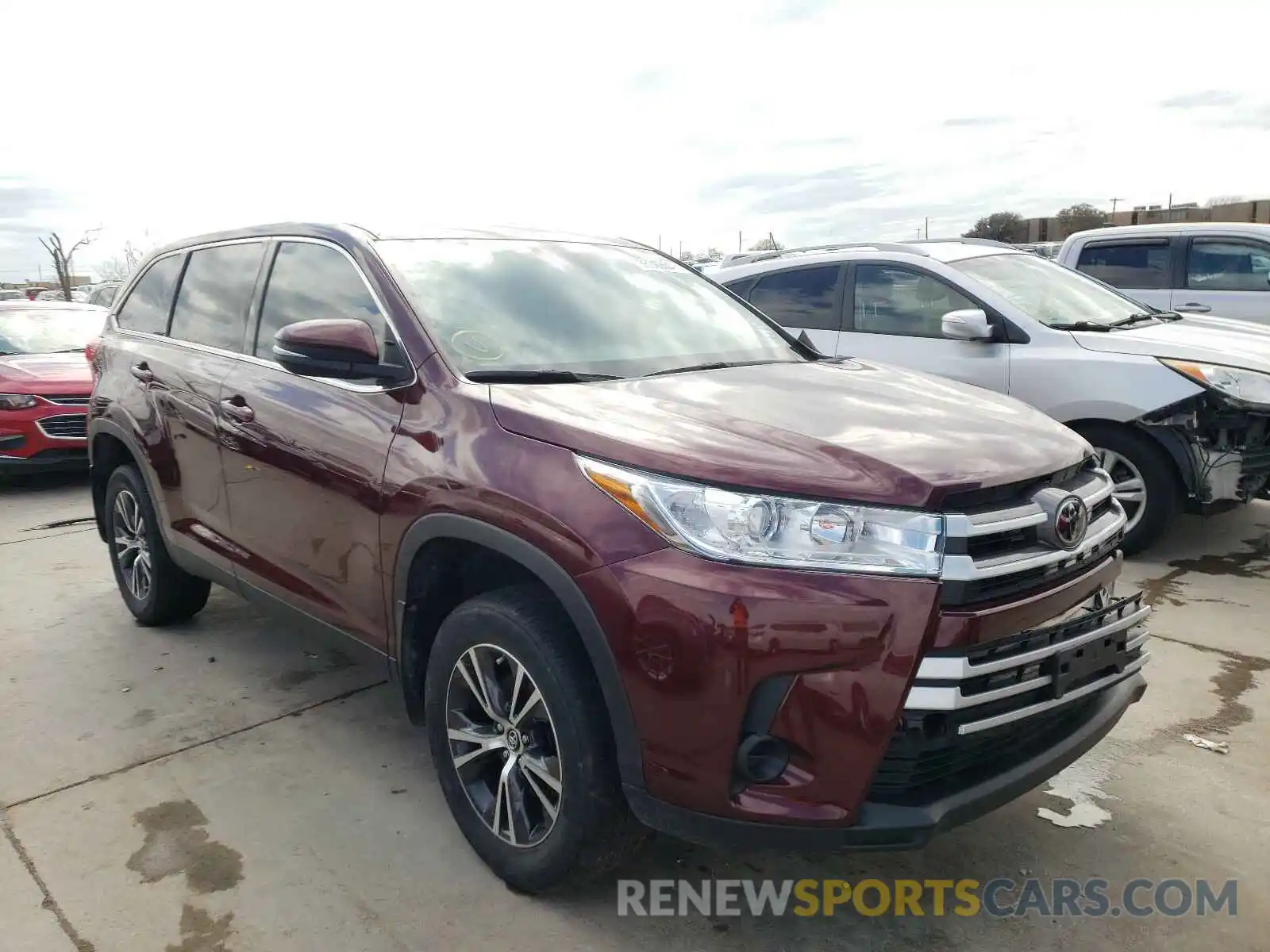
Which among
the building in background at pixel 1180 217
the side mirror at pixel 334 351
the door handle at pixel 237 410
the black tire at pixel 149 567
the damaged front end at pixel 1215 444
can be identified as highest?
the building in background at pixel 1180 217

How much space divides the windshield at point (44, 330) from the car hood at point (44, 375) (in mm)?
308

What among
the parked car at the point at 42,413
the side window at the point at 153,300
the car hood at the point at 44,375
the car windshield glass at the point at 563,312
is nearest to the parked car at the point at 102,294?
the car hood at the point at 44,375

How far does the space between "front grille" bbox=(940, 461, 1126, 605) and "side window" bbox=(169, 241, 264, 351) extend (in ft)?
9.14

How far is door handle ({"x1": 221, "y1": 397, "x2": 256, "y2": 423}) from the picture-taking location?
3453 millimetres

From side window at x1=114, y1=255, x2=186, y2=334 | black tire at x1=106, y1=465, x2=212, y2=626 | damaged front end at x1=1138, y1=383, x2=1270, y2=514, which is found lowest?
black tire at x1=106, y1=465, x2=212, y2=626

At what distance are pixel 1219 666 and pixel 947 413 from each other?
2227 millimetres

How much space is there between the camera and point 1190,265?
7.99 meters

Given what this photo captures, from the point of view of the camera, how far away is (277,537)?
3379 millimetres

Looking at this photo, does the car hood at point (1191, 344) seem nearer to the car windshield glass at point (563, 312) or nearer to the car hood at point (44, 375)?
the car windshield glass at point (563, 312)

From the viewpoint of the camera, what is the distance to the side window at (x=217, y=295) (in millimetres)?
3756

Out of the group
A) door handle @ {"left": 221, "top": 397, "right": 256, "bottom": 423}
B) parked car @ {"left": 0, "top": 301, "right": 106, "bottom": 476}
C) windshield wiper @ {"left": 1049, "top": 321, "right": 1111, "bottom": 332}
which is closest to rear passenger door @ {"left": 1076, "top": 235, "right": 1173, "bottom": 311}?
windshield wiper @ {"left": 1049, "top": 321, "right": 1111, "bottom": 332}

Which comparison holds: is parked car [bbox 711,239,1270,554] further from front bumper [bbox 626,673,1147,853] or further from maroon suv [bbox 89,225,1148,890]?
front bumper [bbox 626,673,1147,853]

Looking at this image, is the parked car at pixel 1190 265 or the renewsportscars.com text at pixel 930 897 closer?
the renewsportscars.com text at pixel 930 897

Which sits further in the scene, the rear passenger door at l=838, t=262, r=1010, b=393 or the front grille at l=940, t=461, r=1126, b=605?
the rear passenger door at l=838, t=262, r=1010, b=393
